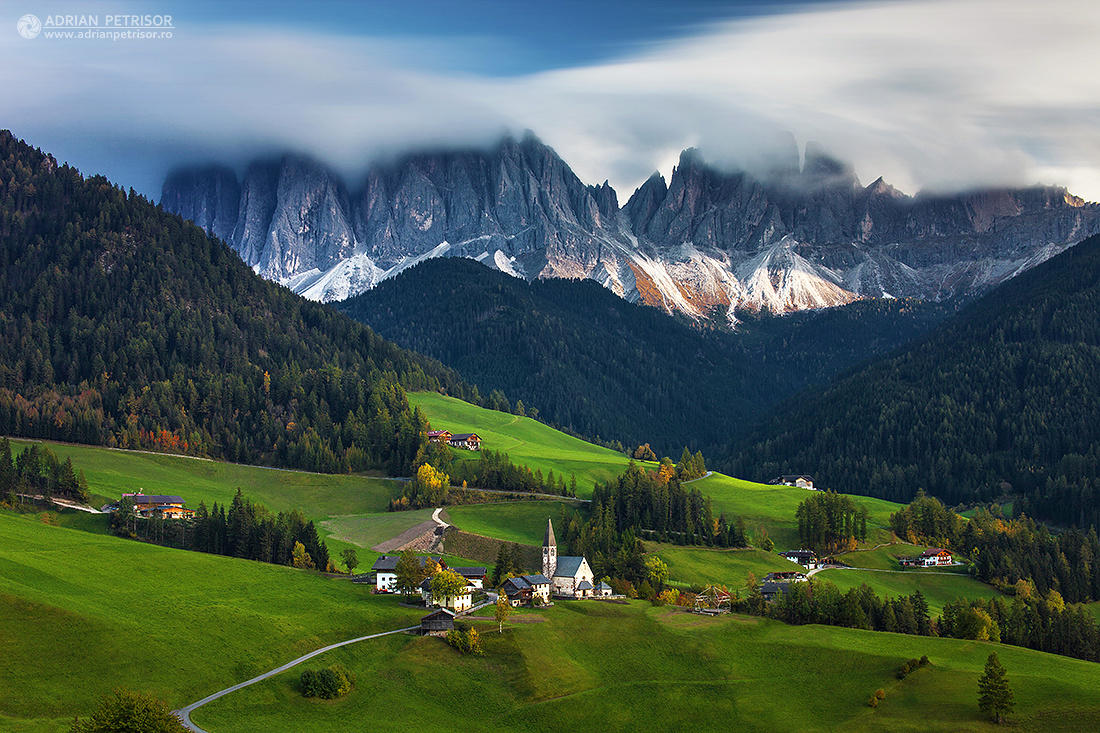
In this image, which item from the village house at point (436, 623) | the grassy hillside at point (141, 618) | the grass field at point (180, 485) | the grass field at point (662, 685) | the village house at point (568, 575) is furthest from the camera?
the grass field at point (180, 485)

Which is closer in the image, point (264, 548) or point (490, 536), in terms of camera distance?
point (264, 548)

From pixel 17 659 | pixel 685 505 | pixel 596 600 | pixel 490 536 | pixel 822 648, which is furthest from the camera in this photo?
pixel 685 505

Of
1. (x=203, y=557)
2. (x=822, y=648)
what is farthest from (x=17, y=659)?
(x=822, y=648)

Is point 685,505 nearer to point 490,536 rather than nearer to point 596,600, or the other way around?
point 490,536

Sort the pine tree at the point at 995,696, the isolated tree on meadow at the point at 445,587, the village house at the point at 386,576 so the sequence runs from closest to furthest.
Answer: the pine tree at the point at 995,696 → the isolated tree on meadow at the point at 445,587 → the village house at the point at 386,576

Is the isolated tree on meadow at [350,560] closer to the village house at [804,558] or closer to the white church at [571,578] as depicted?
the white church at [571,578]

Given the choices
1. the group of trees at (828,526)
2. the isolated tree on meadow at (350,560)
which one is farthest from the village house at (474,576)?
the group of trees at (828,526)
